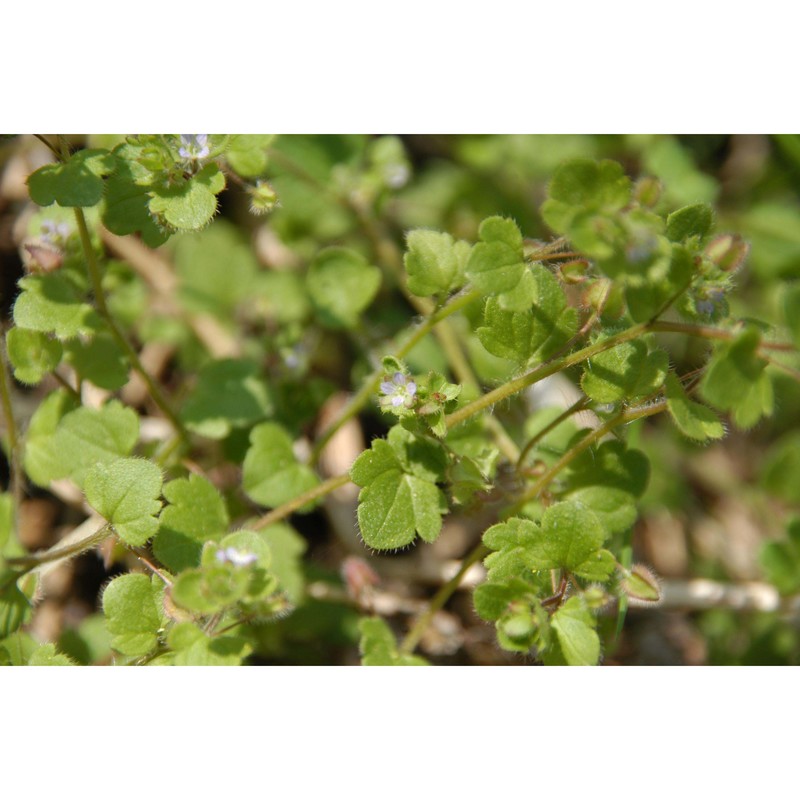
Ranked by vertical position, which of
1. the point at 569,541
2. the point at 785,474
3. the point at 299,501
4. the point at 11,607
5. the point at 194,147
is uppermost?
the point at 194,147

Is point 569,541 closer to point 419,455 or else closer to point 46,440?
point 419,455

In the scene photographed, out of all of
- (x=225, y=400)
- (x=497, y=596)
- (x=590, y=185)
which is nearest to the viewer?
(x=590, y=185)

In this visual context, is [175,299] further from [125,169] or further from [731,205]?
[731,205]

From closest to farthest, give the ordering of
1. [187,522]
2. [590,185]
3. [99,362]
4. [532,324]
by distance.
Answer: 1. [590,185]
2. [532,324]
3. [187,522]
4. [99,362]

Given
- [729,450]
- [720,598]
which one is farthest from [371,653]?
[729,450]

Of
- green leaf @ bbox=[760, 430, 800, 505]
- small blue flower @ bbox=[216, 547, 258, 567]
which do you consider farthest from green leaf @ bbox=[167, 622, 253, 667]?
green leaf @ bbox=[760, 430, 800, 505]

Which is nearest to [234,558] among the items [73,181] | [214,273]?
[73,181]

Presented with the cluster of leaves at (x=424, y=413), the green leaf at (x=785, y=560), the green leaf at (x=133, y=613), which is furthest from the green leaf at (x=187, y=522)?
the green leaf at (x=785, y=560)
